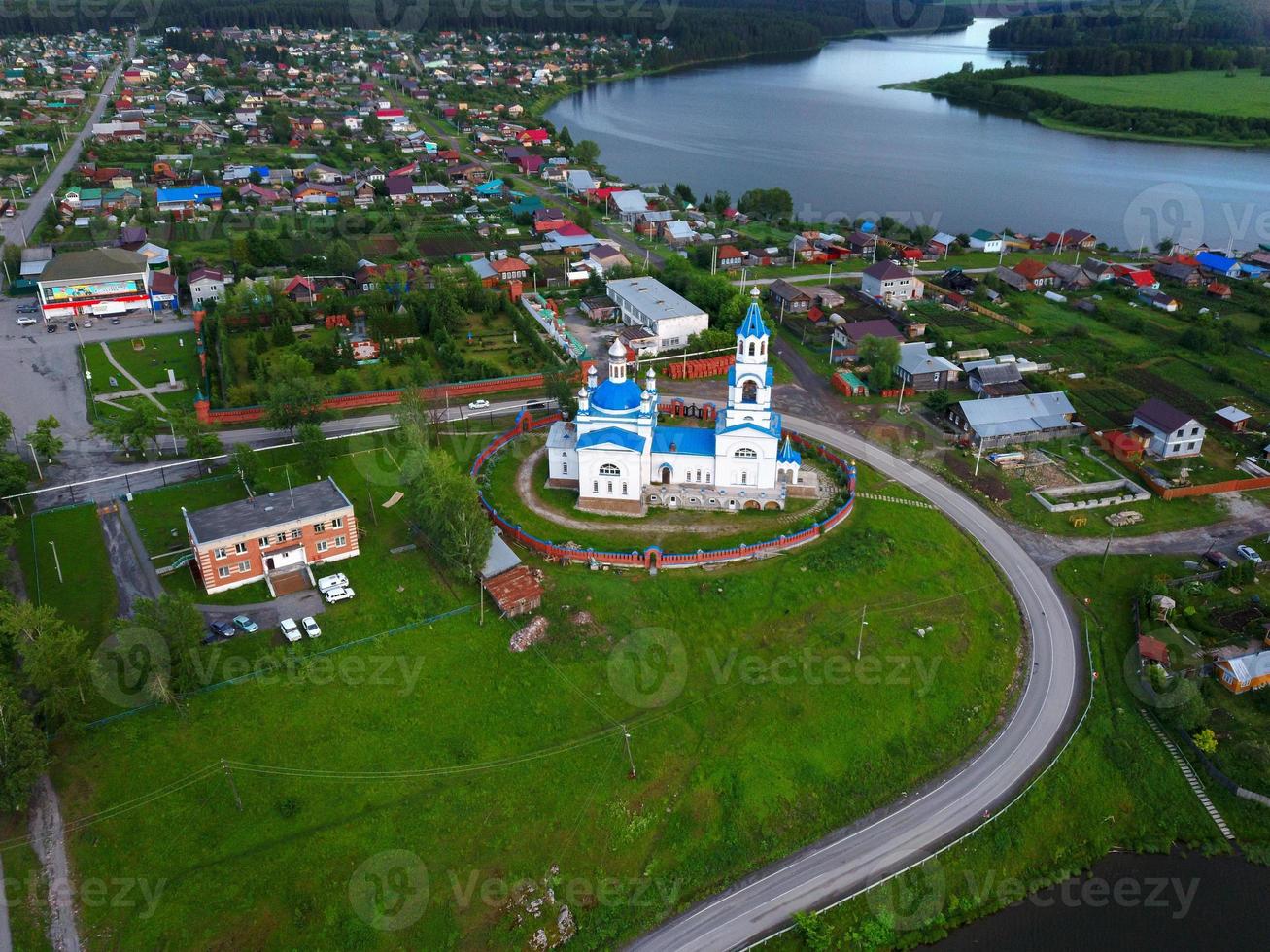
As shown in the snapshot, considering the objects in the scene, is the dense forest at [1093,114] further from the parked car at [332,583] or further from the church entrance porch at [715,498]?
the parked car at [332,583]

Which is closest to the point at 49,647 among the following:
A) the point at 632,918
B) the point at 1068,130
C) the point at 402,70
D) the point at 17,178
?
the point at 632,918

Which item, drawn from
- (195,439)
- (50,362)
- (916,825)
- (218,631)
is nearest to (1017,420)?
(916,825)

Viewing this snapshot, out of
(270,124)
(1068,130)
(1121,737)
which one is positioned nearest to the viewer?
(1121,737)

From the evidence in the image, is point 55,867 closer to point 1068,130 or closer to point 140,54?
point 1068,130

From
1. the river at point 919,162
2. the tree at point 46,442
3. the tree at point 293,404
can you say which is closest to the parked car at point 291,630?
the tree at point 293,404

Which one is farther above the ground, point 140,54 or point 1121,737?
point 140,54

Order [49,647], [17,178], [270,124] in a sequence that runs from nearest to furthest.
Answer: [49,647] < [17,178] < [270,124]

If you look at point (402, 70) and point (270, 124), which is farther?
point (402, 70)
